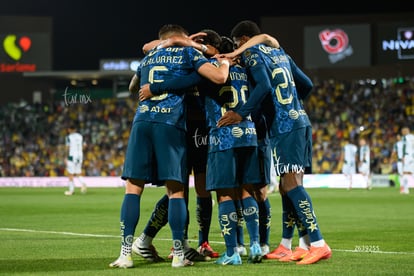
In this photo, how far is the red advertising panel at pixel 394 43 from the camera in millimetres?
43781

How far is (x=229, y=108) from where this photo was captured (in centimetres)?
934

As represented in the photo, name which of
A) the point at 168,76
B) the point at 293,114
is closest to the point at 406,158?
the point at 293,114

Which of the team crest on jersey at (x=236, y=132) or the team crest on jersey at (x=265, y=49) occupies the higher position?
the team crest on jersey at (x=265, y=49)

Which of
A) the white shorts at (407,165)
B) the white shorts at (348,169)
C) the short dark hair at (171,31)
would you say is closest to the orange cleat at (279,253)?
the short dark hair at (171,31)

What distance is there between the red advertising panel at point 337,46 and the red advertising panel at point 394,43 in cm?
59

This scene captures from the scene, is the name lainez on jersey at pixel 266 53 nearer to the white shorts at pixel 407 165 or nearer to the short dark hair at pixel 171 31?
the short dark hair at pixel 171 31

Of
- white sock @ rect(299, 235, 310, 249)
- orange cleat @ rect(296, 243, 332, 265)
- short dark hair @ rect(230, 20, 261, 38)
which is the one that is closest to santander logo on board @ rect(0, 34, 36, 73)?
short dark hair @ rect(230, 20, 261, 38)

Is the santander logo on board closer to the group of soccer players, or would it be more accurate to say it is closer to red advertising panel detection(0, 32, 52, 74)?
red advertising panel detection(0, 32, 52, 74)

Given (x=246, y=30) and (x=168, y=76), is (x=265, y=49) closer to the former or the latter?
→ (x=246, y=30)

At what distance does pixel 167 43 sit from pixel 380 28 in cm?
3734

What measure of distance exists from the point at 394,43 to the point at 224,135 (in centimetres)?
3688

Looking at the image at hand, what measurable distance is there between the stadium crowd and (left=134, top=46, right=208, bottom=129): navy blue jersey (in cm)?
3189

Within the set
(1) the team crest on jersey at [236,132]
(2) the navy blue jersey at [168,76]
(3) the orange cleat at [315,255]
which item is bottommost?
(3) the orange cleat at [315,255]

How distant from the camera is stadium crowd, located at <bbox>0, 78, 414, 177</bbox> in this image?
4222 cm
